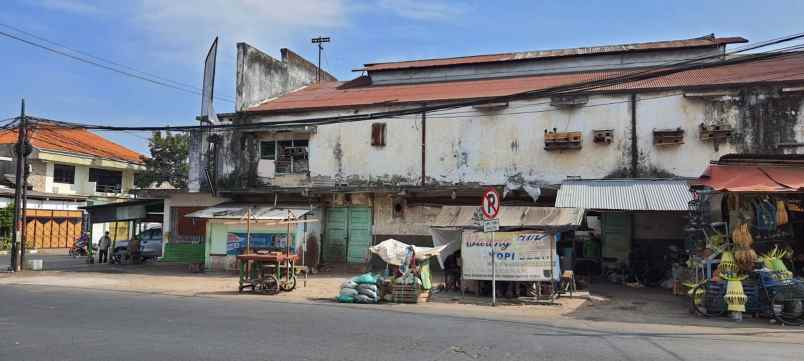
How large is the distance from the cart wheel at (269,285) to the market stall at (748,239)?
381 inches

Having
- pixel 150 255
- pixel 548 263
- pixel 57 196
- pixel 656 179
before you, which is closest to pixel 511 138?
pixel 656 179

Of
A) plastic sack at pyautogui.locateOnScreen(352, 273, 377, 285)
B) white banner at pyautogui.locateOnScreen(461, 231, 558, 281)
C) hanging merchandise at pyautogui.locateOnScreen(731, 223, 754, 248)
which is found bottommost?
plastic sack at pyautogui.locateOnScreen(352, 273, 377, 285)

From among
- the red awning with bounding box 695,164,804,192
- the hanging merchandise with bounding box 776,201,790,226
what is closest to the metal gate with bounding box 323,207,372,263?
the red awning with bounding box 695,164,804,192

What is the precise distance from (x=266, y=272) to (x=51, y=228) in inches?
1173

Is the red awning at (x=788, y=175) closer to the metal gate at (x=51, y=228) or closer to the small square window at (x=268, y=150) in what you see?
the small square window at (x=268, y=150)

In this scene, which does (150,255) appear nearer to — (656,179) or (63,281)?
(63,281)

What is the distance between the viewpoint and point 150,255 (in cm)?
2866

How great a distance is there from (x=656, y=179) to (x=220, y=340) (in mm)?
15057

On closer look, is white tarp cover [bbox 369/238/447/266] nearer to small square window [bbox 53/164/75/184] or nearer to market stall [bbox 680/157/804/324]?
market stall [bbox 680/157/804/324]

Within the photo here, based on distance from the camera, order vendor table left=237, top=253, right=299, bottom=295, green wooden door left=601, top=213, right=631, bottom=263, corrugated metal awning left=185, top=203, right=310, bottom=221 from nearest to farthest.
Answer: vendor table left=237, top=253, right=299, bottom=295 < green wooden door left=601, top=213, right=631, bottom=263 < corrugated metal awning left=185, top=203, right=310, bottom=221

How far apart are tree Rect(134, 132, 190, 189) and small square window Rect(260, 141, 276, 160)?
20718 millimetres

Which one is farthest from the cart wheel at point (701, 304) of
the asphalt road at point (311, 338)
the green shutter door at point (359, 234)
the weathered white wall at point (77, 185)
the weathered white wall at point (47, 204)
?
the weathered white wall at point (77, 185)

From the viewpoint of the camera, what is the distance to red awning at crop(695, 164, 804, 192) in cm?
1214

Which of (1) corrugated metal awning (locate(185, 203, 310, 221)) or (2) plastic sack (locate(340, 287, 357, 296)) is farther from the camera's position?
(1) corrugated metal awning (locate(185, 203, 310, 221))
